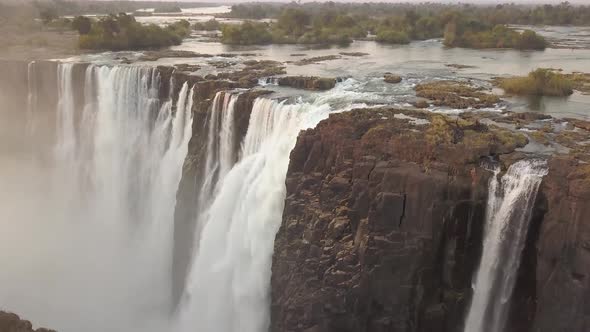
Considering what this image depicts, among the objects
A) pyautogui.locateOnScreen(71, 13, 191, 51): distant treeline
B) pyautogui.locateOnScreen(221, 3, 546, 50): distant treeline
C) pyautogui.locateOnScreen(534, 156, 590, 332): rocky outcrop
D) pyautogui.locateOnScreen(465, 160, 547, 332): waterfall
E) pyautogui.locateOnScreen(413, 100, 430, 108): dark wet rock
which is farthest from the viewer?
pyautogui.locateOnScreen(221, 3, 546, 50): distant treeline

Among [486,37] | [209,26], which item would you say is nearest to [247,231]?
[486,37]

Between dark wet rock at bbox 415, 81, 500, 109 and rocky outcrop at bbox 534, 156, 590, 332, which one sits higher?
dark wet rock at bbox 415, 81, 500, 109

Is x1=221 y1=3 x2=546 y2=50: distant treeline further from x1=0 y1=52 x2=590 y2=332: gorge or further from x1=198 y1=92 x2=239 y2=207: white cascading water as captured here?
x1=198 y1=92 x2=239 y2=207: white cascading water

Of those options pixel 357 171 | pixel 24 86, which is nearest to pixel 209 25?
pixel 24 86

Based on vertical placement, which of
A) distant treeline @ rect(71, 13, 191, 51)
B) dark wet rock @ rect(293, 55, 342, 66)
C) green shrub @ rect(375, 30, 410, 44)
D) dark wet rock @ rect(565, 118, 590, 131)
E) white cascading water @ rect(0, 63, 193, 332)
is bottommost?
white cascading water @ rect(0, 63, 193, 332)

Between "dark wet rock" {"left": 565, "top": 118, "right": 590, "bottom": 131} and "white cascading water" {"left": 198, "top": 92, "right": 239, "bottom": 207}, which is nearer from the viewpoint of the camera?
"dark wet rock" {"left": 565, "top": 118, "right": 590, "bottom": 131}

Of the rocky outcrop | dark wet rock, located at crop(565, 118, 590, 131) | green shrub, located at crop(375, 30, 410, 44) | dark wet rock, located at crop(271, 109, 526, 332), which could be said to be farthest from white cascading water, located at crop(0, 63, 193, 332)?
green shrub, located at crop(375, 30, 410, 44)

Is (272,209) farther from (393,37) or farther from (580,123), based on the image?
(393,37)

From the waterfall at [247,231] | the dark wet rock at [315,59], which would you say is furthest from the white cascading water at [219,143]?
the dark wet rock at [315,59]
